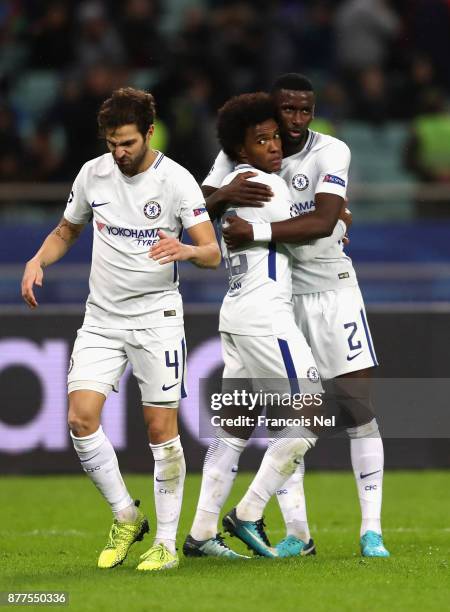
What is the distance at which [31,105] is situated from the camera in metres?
15.4

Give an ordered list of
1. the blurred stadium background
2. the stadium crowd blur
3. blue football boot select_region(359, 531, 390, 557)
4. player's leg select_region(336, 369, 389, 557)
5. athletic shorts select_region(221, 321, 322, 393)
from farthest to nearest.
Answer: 1. the stadium crowd blur
2. the blurred stadium background
3. player's leg select_region(336, 369, 389, 557)
4. blue football boot select_region(359, 531, 390, 557)
5. athletic shorts select_region(221, 321, 322, 393)

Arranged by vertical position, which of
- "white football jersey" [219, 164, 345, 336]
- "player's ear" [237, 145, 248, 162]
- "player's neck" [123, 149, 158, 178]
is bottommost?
"white football jersey" [219, 164, 345, 336]

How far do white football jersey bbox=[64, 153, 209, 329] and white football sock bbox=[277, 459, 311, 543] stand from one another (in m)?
1.15

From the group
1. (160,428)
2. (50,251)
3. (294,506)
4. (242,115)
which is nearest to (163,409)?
(160,428)

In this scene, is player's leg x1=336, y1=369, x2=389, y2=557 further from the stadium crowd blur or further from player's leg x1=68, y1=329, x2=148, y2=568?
the stadium crowd blur

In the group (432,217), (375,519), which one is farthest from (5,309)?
(375,519)

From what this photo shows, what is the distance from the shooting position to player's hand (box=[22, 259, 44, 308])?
632cm

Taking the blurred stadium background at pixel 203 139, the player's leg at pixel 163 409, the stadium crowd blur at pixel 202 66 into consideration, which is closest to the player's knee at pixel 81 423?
the player's leg at pixel 163 409

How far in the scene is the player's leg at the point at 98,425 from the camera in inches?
254

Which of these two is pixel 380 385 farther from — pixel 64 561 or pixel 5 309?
pixel 64 561

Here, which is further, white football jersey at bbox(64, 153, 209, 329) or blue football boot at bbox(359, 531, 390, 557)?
blue football boot at bbox(359, 531, 390, 557)

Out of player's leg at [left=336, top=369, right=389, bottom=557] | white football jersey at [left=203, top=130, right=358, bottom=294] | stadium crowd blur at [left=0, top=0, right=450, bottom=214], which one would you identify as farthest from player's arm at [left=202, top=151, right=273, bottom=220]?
stadium crowd blur at [left=0, top=0, right=450, bottom=214]

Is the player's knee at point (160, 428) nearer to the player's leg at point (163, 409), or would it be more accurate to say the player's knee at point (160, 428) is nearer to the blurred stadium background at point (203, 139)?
the player's leg at point (163, 409)

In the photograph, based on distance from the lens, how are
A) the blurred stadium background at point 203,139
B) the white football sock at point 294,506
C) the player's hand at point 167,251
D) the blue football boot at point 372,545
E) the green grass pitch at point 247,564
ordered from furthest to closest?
the blurred stadium background at point 203,139 < the white football sock at point 294,506 < the blue football boot at point 372,545 < the player's hand at point 167,251 < the green grass pitch at point 247,564
